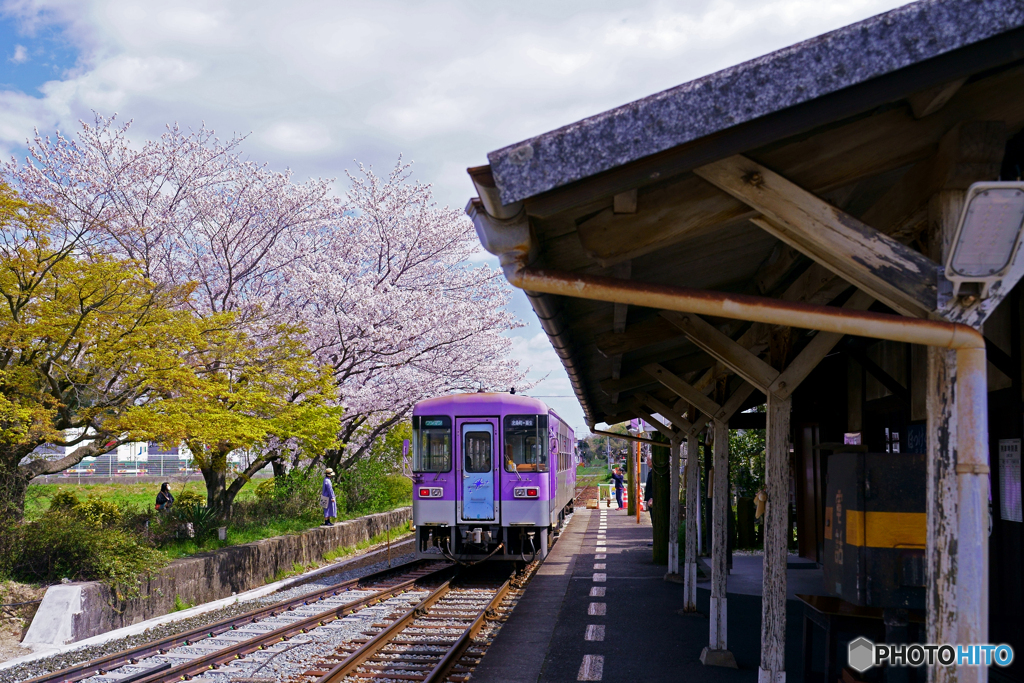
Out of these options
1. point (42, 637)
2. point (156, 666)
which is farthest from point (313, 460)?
point (156, 666)

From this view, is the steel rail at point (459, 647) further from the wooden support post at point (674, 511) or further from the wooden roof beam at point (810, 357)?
the wooden roof beam at point (810, 357)

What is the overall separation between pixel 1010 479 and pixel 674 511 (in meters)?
5.82

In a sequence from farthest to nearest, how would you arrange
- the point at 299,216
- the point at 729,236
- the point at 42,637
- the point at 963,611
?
the point at 299,216 → the point at 42,637 → the point at 729,236 → the point at 963,611

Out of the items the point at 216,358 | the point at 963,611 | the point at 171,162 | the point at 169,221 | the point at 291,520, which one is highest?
the point at 171,162

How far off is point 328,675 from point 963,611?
5.41 metres

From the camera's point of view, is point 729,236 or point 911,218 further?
point 729,236

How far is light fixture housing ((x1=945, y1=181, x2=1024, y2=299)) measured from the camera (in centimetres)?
244

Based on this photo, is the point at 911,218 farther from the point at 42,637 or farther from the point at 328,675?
the point at 42,637

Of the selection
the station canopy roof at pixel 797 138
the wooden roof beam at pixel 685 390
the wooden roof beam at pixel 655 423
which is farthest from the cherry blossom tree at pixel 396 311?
the station canopy roof at pixel 797 138

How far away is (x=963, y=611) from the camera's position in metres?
2.59

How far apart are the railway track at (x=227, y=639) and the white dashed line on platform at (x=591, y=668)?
124 inches

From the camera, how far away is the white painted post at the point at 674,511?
11.1 m

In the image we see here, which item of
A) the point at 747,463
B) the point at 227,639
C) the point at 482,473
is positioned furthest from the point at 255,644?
the point at 747,463

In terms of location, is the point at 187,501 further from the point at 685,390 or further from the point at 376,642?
the point at 685,390
